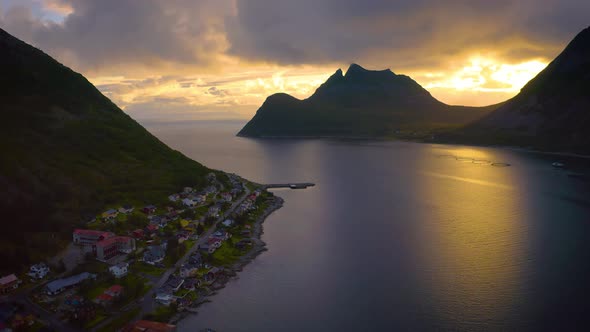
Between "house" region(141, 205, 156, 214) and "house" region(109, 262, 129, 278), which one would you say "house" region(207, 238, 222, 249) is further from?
"house" region(141, 205, 156, 214)

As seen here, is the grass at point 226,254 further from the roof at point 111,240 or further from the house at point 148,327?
the house at point 148,327

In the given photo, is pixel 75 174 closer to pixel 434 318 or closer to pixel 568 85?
pixel 434 318

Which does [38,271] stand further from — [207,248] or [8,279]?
[207,248]

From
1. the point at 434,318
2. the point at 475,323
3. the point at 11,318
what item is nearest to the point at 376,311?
the point at 434,318

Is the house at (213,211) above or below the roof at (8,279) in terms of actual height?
above

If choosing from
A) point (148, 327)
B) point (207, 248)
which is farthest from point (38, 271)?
point (207, 248)

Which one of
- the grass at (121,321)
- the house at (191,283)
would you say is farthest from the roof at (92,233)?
the grass at (121,321)

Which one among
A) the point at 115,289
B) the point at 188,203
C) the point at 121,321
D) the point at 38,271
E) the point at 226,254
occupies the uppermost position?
the point at 188,203
